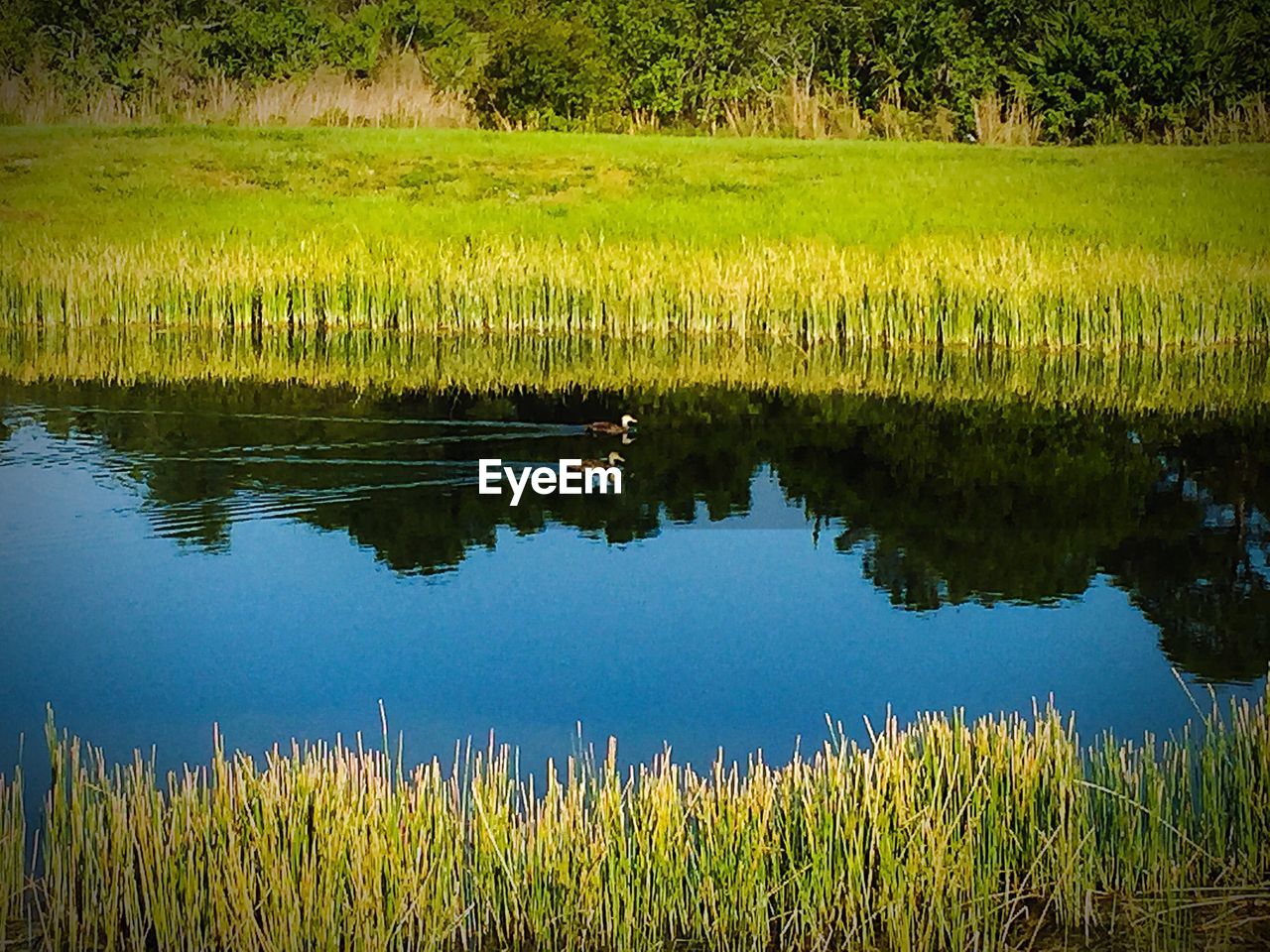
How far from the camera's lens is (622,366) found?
8.25 meters

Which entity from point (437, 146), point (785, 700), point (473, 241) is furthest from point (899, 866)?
point (437, 146)

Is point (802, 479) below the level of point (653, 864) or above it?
above

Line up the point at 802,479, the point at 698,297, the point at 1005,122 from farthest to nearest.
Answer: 1. the point at 1005,122
2. the point at 698,297
3. the point at 802,479

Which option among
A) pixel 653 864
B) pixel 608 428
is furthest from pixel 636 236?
pixel 653 864

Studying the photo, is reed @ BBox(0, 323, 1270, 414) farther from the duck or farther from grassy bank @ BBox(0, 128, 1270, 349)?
the duck

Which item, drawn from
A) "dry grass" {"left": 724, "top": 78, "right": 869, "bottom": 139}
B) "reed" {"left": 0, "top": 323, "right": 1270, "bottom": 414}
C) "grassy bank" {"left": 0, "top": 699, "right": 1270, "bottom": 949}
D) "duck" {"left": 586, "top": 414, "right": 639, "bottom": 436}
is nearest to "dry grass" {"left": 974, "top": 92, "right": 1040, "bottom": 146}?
"dry grass" {"left": 724, "top": 78, "right": 869, "bottom": 139}

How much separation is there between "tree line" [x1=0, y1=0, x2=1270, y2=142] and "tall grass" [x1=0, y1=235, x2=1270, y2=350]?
5.76m

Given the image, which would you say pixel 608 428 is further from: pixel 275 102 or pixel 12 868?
pixel 275 102

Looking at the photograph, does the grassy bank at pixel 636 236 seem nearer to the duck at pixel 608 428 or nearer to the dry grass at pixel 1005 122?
the dry grass at pixel 1005 122

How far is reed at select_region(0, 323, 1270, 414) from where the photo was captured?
773cm

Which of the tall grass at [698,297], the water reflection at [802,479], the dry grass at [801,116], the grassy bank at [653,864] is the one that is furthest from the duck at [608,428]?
the dry grass at [801,116]

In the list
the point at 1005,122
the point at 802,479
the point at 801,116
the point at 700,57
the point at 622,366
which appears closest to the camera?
the point at 802,479

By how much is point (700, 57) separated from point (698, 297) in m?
7.88

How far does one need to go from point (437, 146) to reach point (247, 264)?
4180 millimetres
